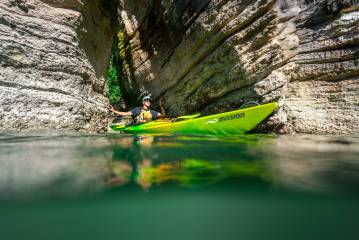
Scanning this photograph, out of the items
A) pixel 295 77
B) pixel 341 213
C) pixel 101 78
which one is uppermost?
pixel 101 78

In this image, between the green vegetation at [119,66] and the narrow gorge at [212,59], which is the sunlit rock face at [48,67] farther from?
the green vegetation at [119,66]

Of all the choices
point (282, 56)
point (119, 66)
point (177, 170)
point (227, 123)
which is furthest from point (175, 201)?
point (119, 66)

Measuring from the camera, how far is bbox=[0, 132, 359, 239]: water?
4.81ft

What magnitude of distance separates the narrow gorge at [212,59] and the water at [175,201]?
3.88m

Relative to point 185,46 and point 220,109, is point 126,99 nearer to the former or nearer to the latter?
point 185,46

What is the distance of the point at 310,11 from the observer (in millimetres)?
7543

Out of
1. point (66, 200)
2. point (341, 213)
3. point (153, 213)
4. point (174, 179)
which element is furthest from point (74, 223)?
point (341, 213)

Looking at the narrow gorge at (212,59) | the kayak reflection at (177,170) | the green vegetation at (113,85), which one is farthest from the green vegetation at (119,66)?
the kayak reflection at (177,170)

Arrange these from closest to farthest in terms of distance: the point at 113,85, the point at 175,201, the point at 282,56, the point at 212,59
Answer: the point at 175,201 → the point at 282,56 → the point at 212,59 → the point at 113,85

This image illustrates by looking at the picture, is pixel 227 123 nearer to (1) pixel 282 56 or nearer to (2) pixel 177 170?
(1) pixel 282 56

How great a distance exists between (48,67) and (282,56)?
6.30 m

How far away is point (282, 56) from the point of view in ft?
24.5

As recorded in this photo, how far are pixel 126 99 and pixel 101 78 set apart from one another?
5.59m

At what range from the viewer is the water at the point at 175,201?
147 centimetres
